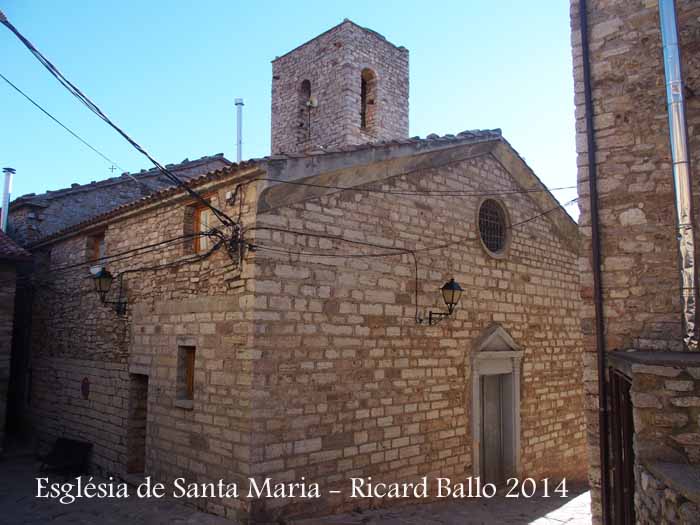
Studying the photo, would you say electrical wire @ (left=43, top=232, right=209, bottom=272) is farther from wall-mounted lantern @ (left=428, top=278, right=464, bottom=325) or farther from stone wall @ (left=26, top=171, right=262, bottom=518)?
wall-mounted lantern @ (left=428, top=278, right=464, bottom=325)

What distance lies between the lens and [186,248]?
7840 millimetres

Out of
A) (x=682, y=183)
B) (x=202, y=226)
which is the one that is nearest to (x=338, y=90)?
(x=202, y=226)

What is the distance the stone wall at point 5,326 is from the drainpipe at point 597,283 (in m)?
10.8

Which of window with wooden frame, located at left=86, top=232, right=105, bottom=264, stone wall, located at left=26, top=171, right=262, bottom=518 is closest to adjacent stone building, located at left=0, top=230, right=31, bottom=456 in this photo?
stone wall, located at left=26, top=171, right=262, bottom=518

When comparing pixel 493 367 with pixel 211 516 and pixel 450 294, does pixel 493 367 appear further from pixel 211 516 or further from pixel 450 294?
pixel 211 516

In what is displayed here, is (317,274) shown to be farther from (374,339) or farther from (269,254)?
(374,339)

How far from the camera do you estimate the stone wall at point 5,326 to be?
11.2m

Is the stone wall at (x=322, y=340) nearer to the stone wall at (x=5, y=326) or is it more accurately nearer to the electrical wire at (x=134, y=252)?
the electrical wire at (x=134, y=252)

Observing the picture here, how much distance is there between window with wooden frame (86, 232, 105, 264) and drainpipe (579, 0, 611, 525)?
27.5 feet

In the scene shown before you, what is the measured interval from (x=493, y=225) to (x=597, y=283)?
15.2 ft

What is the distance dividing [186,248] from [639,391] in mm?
5839

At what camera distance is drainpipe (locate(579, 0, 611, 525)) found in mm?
5137

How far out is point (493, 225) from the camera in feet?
32.3

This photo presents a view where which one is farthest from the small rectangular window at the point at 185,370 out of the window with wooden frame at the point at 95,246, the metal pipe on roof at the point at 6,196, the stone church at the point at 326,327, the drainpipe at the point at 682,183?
the metal pipe on roof at the point at 6,196
